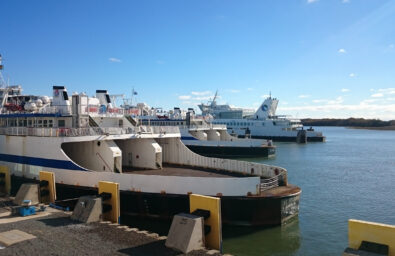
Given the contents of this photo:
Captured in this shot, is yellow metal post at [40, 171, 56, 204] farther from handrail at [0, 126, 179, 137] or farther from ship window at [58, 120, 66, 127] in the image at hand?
ship window at [58, 120, 66, 127]

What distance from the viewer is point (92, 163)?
64.8ft

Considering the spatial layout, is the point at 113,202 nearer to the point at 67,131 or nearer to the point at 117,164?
the point at 117,164

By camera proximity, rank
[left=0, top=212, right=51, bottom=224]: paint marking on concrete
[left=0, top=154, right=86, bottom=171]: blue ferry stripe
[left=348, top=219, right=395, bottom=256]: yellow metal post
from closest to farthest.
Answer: [left=348, top=219, right=395, bottom=256]: yellow metal post < [left=0, top=212, right=51, bottom=224]: paint marking on concrete < [left=0, top=154, right=86, bottom=171]: blue ferry stripe

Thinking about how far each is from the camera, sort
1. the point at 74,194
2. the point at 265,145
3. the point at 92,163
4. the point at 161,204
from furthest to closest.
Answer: the point at 265,145
the point at 92,163
the point at 74,194
the point at 161,204

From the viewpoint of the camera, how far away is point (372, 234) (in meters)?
9.12

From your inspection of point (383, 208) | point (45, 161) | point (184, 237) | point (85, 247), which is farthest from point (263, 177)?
point (45, 161)

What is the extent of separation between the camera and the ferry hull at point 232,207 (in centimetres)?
1465

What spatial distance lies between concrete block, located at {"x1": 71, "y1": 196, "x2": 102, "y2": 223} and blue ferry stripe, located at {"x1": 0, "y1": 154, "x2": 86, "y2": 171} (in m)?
4.45

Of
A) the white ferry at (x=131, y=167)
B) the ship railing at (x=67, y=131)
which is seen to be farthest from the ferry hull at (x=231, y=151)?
the ship railing at (x=67, y=131)

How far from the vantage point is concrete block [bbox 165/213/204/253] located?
10.1m

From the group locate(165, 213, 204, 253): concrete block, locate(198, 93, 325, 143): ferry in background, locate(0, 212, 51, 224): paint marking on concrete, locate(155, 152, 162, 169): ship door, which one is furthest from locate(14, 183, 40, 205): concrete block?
locate(198, 93, 325, 143): ferry in background

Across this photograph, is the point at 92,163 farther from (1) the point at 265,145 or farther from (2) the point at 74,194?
(1) the point at 265,145

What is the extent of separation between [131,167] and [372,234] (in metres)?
15.9

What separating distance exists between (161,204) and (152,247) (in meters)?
4.83
